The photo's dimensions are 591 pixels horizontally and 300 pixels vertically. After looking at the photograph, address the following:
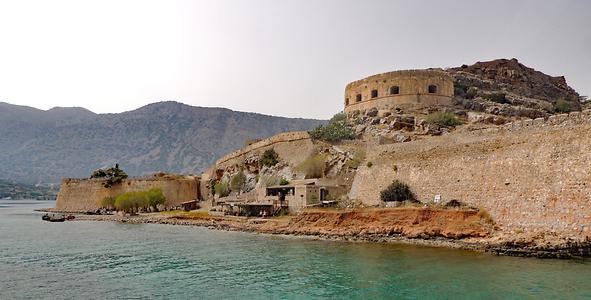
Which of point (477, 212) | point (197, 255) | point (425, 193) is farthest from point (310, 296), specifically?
point (425, 193)

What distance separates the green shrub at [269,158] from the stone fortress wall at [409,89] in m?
10.6

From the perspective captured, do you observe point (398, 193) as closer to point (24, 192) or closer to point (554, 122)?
point (554, 122)

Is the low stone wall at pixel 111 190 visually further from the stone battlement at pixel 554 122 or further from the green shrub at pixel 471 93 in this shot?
the stone battlement at pixel 554 122

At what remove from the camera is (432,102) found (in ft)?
162

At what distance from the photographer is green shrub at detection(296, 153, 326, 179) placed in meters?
42.5

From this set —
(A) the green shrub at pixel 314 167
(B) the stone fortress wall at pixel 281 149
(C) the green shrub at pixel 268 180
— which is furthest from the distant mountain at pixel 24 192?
(A) the green shrub at pixel 314 167

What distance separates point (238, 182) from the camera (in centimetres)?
5325

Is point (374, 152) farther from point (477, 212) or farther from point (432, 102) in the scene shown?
point (432, 102)

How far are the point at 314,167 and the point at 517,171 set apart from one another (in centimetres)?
2112

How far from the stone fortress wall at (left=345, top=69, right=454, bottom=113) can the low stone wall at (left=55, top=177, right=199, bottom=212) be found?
24.8 metres

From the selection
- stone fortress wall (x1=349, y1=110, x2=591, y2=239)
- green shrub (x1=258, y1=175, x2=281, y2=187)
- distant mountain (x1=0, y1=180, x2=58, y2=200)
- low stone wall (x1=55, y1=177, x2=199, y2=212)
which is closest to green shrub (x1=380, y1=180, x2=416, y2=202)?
stone fortress wall (x1=349, y1=110, x2=591, y2=239)

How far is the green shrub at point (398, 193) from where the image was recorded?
30234mm

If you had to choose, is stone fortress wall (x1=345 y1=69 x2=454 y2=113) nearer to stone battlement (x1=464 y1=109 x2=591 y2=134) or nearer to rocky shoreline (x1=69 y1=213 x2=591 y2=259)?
rocky shoreline (x1=69 y1=213 x2=591 y2=259)

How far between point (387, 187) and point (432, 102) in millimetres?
20413
